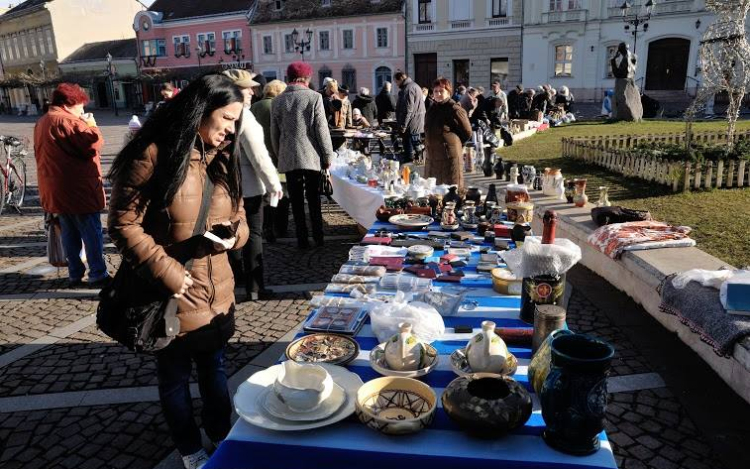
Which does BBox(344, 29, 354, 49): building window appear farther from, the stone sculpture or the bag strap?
the bag strap

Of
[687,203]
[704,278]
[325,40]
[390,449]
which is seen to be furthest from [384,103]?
[325,40]

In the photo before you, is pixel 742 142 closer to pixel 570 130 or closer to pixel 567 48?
pixel 570 130

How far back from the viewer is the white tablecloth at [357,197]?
5.22 m

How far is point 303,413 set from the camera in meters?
1.62

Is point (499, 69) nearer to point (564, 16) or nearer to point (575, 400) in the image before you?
point (564, 16)

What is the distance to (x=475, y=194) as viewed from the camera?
4.20 meters

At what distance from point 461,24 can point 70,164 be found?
94.8ft

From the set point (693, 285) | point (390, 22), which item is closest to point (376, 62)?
point (390, 22)

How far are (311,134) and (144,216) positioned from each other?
3.40 metres

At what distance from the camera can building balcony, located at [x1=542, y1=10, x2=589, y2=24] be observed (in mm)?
26842

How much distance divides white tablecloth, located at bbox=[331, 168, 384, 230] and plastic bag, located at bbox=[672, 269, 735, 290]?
252cm

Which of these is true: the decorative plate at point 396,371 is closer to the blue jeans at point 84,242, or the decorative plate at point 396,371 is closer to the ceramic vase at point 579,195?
the blue jeans at point 84,242

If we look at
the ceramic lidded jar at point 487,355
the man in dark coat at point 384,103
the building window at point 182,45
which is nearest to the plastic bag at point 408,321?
the ceramic lidded jar at point 487,355

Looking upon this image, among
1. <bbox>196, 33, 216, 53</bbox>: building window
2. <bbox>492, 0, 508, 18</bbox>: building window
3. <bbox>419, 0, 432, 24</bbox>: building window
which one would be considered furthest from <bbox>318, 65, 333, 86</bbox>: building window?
<bbox>492, 0, 508, 18</bbox>: building window
